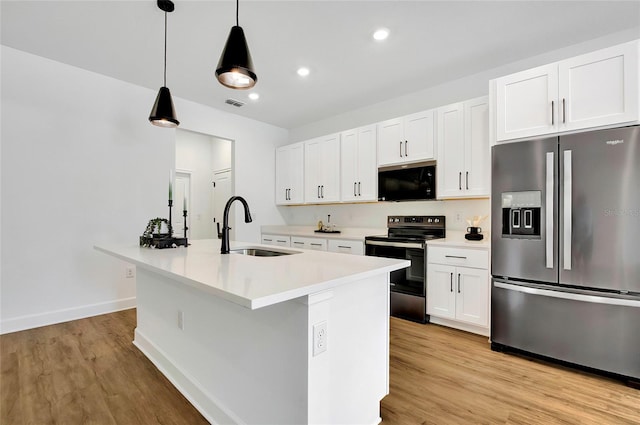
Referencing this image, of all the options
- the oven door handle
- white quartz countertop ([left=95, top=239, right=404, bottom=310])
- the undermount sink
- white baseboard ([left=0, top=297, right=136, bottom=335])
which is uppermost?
white quartz countertop ([left=95, top=239, right=404, bottom=310])

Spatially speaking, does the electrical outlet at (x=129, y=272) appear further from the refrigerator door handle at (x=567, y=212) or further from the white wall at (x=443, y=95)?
the refrigerator door handle at (x=567, y=212)

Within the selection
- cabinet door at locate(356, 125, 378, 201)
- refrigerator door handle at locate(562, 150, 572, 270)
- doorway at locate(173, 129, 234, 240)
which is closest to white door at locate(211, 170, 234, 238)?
doorway at locate(173, 129, 234, 240)

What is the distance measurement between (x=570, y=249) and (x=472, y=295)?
3.01 ft

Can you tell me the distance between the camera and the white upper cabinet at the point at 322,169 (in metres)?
4.45

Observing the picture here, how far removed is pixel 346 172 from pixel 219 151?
123 inches

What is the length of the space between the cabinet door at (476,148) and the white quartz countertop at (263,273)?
193 cm

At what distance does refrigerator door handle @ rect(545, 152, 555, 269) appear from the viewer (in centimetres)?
229

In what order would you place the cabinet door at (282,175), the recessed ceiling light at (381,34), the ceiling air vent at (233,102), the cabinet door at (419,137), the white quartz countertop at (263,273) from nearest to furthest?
the white quartz countertop at (263,273) → the recessed ceiling light at (381,34) → the cabinet door at (419,137) → the ceiling air vent at (233,102) → the cabinet door at (282,175)

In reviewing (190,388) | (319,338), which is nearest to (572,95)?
(319,338)

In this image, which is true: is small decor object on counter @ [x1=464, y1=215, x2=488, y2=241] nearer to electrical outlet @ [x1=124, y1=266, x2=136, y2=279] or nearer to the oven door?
the oven door

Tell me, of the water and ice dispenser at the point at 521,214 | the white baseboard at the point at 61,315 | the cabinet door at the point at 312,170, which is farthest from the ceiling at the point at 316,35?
the white baseboard at the point at 61,315

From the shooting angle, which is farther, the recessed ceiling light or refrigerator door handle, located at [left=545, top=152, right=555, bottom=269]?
the recessed ceiling light

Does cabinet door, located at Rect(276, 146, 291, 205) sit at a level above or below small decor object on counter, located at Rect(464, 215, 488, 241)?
above

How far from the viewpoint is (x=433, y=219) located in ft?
12.2
